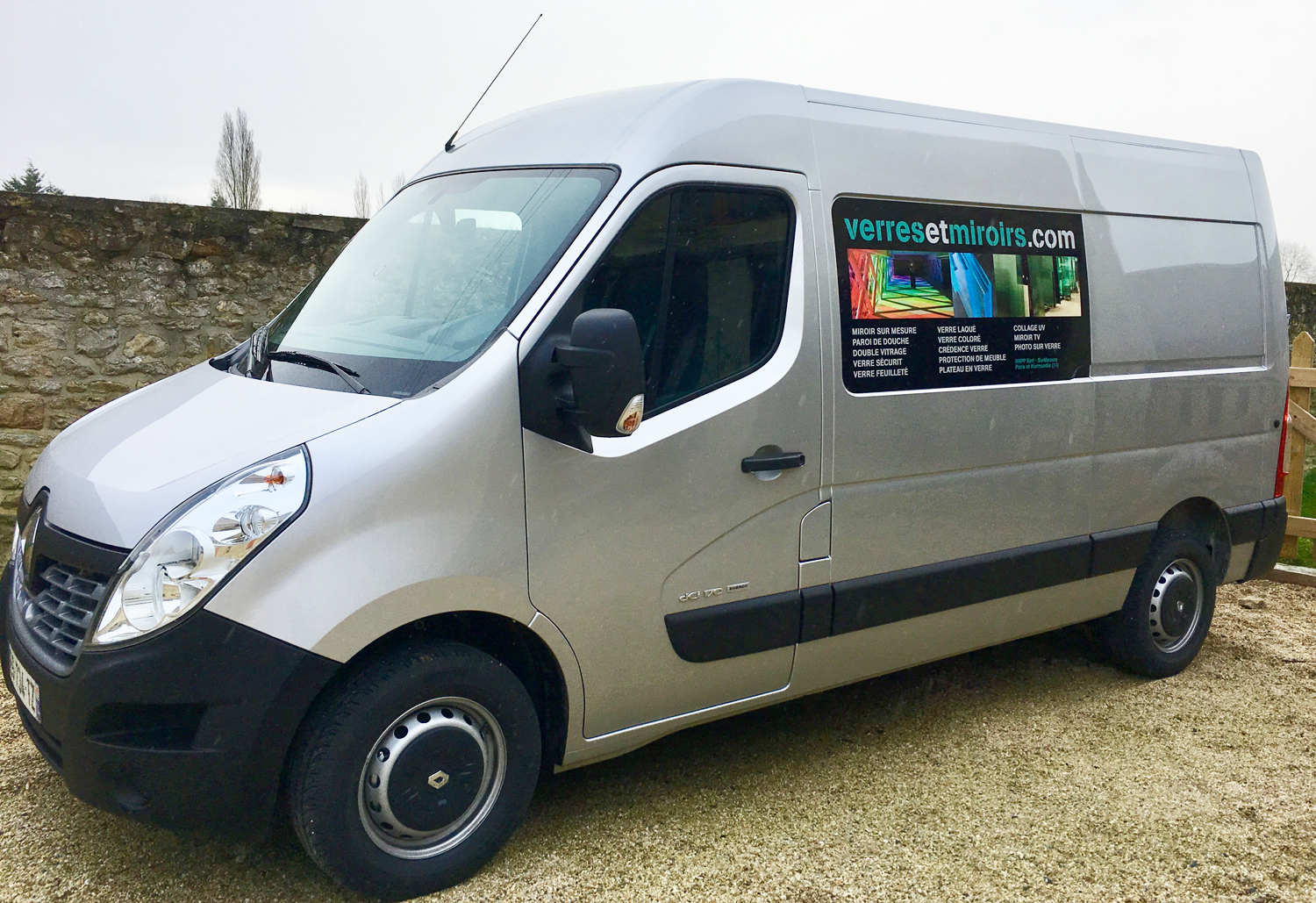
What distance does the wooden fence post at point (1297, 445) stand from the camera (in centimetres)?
689

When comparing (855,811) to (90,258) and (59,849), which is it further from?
(90,258)

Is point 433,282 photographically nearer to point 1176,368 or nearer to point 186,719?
point 186,719

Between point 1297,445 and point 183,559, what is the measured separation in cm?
693

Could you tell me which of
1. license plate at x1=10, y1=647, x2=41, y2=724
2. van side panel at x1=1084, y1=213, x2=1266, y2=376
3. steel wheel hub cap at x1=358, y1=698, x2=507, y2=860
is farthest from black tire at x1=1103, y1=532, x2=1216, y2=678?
license plate at x1=10, y1=647, x2=41, y2=724

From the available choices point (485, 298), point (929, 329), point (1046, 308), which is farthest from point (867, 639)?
point (485, 298)

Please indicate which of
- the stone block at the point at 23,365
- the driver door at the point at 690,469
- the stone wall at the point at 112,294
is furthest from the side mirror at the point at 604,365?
the stone block at the point at 23,365

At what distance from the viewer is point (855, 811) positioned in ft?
11.8

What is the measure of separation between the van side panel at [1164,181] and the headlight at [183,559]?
346 centimetres

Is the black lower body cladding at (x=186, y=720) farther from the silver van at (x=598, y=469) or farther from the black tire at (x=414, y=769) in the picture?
the black tire at (x=414, y=769)

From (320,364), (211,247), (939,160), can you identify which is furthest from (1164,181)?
(211,247)

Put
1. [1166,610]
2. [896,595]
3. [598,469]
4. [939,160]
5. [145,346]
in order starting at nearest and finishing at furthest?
[598,469], [896,595], [939,160], [1166,610], [145,346]

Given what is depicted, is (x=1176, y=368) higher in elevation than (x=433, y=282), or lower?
lower

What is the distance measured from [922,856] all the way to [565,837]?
1.11 meters

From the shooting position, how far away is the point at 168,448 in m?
2.88
